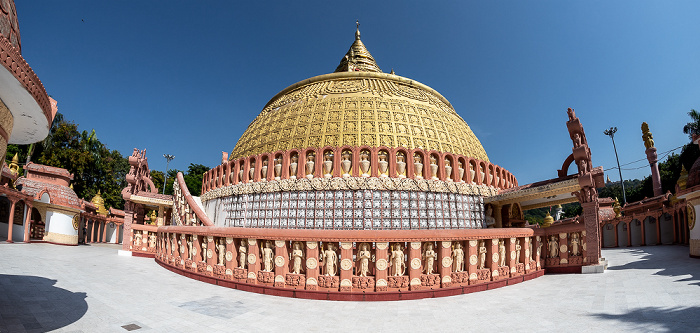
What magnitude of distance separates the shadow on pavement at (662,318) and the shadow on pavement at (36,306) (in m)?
7.66

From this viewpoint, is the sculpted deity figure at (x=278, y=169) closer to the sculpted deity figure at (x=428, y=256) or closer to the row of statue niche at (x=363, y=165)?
the row of statue niche at (x=363, y=165)

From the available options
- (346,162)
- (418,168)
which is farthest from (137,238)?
(418,168)

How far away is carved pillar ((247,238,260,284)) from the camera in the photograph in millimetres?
7168

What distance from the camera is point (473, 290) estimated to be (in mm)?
7086

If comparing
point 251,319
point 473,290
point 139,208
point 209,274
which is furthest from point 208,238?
point 139,208

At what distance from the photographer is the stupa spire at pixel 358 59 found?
25.9 meters

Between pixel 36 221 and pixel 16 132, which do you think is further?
pixel 36 221

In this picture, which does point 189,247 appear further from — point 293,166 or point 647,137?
point 647,137

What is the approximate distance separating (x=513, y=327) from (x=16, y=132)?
6.97 metres

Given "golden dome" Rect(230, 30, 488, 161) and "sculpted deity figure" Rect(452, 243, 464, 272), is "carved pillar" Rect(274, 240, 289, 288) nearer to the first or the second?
"sculpted deity figure" Rect(452, 243, 464, 272)

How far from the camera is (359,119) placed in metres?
15.6

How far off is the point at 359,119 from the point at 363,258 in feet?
32.0

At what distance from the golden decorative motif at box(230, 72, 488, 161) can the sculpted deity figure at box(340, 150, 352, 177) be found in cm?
80

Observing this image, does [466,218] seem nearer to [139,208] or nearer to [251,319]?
[251,319]
